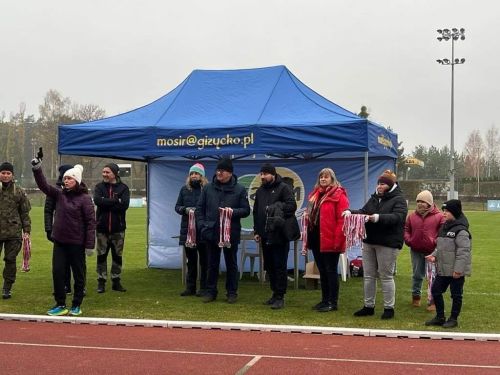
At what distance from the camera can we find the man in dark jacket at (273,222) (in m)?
7.70

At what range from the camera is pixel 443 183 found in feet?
250

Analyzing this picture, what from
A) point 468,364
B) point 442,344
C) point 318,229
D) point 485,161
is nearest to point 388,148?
point 318,229

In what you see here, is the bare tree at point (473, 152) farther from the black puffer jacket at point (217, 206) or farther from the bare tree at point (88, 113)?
the black puffer jacket at point (217, 206)

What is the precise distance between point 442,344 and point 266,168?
119 inches

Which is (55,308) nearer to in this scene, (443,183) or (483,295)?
(483,295)

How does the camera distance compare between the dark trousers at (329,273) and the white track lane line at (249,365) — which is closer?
the white track lane line at (249,365)

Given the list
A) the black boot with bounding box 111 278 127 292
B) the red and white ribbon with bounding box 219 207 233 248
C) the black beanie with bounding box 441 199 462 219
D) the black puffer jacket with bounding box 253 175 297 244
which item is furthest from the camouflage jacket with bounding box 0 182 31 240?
the black beanie with bounding box 441 199 462 219

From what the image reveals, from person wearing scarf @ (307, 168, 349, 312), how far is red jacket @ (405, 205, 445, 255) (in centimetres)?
117

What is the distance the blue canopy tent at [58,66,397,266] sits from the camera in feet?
27.2

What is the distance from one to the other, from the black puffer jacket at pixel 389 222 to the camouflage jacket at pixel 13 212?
15.0 ft

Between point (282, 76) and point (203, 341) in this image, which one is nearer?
point (203, 341)

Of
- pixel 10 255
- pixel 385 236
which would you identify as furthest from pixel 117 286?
pixel 385 236

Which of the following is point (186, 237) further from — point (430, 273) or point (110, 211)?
A: point (430, 273)

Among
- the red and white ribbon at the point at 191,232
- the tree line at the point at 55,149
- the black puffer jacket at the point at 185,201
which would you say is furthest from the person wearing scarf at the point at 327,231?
Result: the tree line at the point at 55,149
